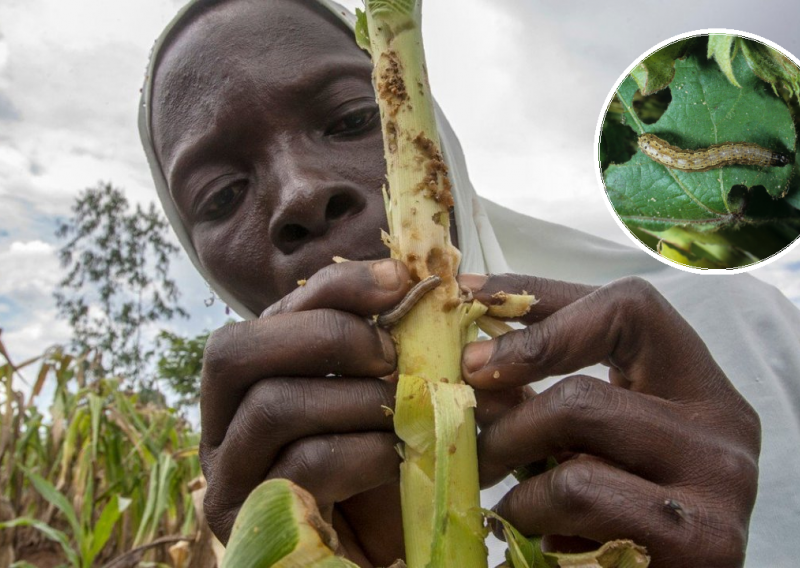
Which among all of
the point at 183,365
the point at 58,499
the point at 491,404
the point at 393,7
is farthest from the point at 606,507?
the point at 183,365

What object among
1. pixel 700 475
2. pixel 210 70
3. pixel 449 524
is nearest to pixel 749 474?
pixel 700 475

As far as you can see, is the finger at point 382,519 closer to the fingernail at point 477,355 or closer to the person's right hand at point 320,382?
the person's right hand at point 320,382

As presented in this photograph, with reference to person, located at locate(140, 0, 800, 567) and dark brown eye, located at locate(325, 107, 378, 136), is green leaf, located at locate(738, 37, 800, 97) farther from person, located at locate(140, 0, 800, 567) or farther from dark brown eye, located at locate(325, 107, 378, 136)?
dark brown eye, located at locate(325, 107, 378, 136)

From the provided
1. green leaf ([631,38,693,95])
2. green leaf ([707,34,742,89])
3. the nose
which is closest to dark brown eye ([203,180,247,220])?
the nose

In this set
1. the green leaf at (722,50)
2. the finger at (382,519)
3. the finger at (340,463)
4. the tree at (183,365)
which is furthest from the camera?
the tree at (183,365)

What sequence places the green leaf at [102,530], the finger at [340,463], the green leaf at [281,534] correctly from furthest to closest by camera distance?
the green leaf at [102,530] → the finger at [340,463] → the green leaf at [281,534]

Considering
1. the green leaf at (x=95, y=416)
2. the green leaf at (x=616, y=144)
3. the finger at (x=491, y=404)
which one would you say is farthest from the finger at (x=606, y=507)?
the green leaf at (x=95, y=416)

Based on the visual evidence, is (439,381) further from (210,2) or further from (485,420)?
(210,2)
